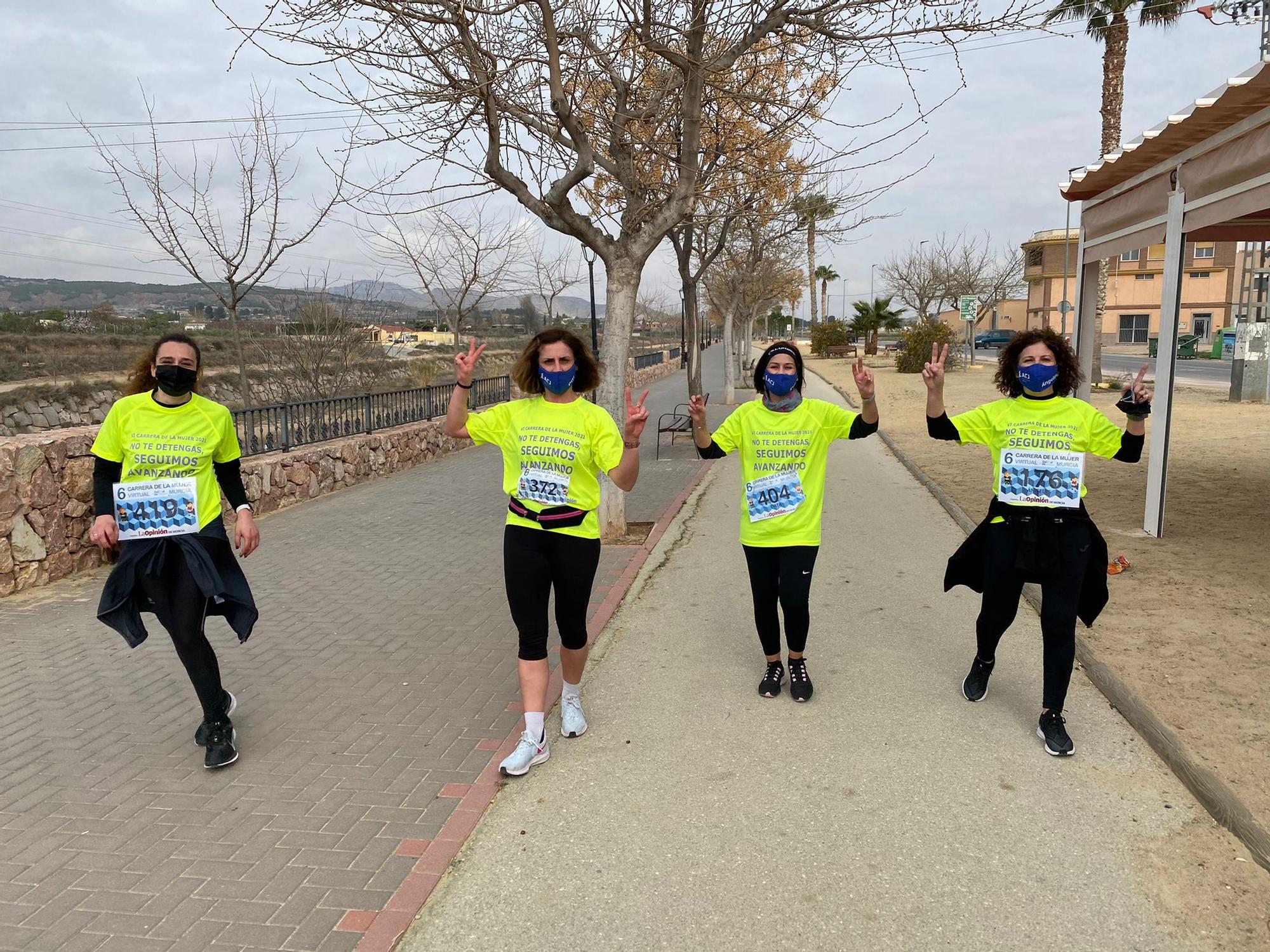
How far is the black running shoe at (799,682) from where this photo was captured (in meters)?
4.37

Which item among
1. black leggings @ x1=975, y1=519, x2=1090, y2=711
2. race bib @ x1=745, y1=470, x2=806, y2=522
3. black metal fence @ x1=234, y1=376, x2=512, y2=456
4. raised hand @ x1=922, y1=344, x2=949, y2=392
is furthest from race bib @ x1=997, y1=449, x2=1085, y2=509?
black metal fence @ x1=234, y1=376, x2=512, y2=456

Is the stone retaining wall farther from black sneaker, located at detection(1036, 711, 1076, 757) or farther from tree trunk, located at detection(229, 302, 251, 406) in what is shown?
black sneaker, located at detection(1036, 711, 1076, 757)

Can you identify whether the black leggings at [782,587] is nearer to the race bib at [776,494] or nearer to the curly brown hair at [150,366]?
the race bib at [776,494]

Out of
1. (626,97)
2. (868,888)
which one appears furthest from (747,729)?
(626,97)

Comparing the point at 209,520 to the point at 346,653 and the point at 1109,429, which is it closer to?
the point at 346,653

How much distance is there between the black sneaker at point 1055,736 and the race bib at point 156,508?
3744 mm

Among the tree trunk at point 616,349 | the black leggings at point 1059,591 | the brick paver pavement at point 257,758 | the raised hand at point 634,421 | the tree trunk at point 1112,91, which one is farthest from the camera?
the tree trunk at point 1112,91

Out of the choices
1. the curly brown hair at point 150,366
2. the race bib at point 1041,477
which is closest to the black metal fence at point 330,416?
the curly brown hair at point 150,366

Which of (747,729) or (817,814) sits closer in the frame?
(817,814)

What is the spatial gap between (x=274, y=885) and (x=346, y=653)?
8.02ft

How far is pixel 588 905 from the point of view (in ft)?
9.11

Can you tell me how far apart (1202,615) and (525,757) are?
4.28 metres

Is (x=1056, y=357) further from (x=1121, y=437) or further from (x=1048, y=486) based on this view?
(x=1048, y=486)

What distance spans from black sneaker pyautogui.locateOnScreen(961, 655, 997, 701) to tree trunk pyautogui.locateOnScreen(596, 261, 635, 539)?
4.08 m
